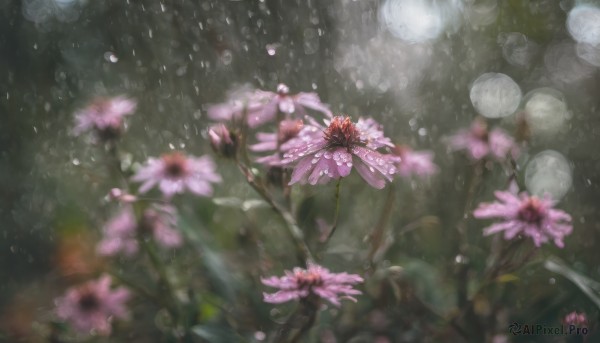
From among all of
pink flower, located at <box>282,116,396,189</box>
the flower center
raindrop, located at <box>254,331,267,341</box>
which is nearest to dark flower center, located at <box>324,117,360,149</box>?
pink flower, located at <box>282,116,396,189</box>

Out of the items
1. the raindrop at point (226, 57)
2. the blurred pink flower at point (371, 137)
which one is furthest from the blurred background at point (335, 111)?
the blurred pink flower at point (371, 137)

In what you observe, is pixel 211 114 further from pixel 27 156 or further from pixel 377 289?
pixel 27 156

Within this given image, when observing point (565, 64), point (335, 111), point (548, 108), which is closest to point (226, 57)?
point (335, 111)

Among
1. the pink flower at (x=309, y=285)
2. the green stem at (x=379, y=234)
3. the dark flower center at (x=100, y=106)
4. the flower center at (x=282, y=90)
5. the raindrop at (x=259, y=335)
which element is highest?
the flower center at (x=282, y=90)

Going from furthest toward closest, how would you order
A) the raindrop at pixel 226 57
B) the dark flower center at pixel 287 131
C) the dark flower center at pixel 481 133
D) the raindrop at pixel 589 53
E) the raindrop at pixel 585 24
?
the raindrop at pixel 589 53 → the raindrop at pixel 585 24 → the raindrop at pixel 226 57 → the dark flower center at pixel 481 133 → the dark flower center at pixel 287 131

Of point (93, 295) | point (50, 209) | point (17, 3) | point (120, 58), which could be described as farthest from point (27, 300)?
point (17, 3)

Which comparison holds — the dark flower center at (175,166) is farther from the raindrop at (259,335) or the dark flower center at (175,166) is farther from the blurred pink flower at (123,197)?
the raindrop at (259,335)

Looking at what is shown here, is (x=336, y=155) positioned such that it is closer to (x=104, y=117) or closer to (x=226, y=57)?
(x=104, y=117)
